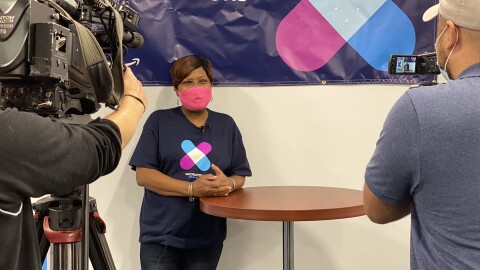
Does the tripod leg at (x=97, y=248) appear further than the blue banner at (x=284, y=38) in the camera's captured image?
No

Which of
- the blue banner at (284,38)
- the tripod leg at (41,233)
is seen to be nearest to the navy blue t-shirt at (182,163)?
the blue banner at (284,38)

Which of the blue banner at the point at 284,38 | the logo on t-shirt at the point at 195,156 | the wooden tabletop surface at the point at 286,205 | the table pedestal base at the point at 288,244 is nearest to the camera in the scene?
the wooden tabletop surface at the point at 286,205

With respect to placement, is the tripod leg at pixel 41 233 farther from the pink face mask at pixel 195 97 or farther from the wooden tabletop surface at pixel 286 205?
the pink face mask at pixel 195 97

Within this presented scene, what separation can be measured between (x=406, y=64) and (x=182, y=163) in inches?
41.4

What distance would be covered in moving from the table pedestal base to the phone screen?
31.8 inches

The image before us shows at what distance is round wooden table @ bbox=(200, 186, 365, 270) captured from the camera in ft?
5.42

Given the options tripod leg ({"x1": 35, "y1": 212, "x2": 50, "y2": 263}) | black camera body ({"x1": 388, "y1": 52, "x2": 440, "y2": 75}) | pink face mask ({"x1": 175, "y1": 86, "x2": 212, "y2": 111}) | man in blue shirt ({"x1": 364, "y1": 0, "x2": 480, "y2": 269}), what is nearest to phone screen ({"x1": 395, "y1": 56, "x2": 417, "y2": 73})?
black camera body ({"x1": 388, "y1": 52, "x2": 440, "y2": 75})

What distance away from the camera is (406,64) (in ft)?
4.91

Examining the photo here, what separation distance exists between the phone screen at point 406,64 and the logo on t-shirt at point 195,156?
95 cm

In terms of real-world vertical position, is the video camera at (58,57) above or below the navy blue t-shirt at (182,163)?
above

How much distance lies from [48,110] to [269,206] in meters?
0.99

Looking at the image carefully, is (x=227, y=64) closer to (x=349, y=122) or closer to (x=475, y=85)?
(x=349, y=122)

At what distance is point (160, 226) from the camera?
211cm

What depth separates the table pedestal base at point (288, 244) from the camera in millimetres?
2010
